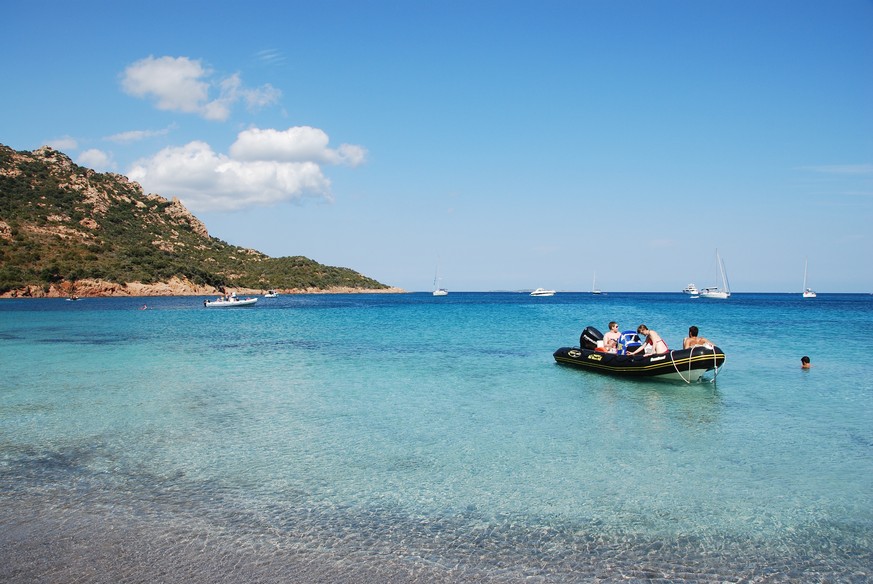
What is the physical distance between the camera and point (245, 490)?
8562 mm

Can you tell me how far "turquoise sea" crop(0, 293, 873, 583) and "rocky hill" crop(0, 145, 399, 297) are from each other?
84558mm

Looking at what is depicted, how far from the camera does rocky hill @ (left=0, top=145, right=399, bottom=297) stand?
297 ft

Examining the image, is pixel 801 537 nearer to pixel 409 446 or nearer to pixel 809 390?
pixel 409 446

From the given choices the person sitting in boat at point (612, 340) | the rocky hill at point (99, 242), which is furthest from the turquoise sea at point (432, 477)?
the rocky hill at point (99, 242)

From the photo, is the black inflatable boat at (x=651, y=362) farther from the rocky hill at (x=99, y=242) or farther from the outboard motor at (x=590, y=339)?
the rocky hill at (x=99, y=242)

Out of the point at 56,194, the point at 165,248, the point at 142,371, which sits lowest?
the point at 142,371

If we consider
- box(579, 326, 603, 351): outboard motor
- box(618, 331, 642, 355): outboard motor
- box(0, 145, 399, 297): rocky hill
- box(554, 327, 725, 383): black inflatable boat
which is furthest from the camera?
box(0, 145, 399, 297): rocky hill

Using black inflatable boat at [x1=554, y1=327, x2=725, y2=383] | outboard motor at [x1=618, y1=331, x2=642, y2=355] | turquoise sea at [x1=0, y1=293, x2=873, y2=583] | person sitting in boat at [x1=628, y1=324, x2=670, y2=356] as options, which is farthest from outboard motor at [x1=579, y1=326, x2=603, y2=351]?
person sitting in boat at [x1=628, y1=324, x2=670, y2=356]

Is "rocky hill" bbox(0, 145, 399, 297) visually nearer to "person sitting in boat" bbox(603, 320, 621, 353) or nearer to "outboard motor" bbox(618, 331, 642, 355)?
"person sitting in boat" bbox(603, 320, 621, 353)

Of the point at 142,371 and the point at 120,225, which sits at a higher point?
the point at 120,225

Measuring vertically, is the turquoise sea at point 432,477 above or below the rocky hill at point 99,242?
below

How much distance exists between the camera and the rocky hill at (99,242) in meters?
90.7

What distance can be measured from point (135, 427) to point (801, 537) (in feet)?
40.1

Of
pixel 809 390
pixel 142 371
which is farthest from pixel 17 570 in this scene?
pixel 809 390
